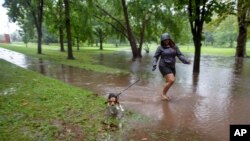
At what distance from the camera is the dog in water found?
5.44 metres

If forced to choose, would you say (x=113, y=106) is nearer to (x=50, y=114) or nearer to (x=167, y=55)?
(x=50, y=114)

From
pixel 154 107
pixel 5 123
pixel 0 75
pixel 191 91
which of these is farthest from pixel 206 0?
pixel 5 123

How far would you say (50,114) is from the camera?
222 inches

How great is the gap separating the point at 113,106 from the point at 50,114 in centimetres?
128

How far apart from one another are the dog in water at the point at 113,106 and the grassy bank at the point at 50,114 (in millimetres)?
157

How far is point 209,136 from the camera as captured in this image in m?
4.73

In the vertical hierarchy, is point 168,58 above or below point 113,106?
above

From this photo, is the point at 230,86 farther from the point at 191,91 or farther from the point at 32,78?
the point at 32,78

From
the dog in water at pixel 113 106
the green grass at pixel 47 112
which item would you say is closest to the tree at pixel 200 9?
the green grass at pixel 47 112

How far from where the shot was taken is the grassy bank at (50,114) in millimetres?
4645

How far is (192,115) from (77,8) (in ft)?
57.3

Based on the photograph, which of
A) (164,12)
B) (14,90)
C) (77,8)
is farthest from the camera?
(164,12)

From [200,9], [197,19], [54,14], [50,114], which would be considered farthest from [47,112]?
[54,14]

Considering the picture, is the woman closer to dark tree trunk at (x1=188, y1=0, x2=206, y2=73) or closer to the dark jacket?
the dark jacket
